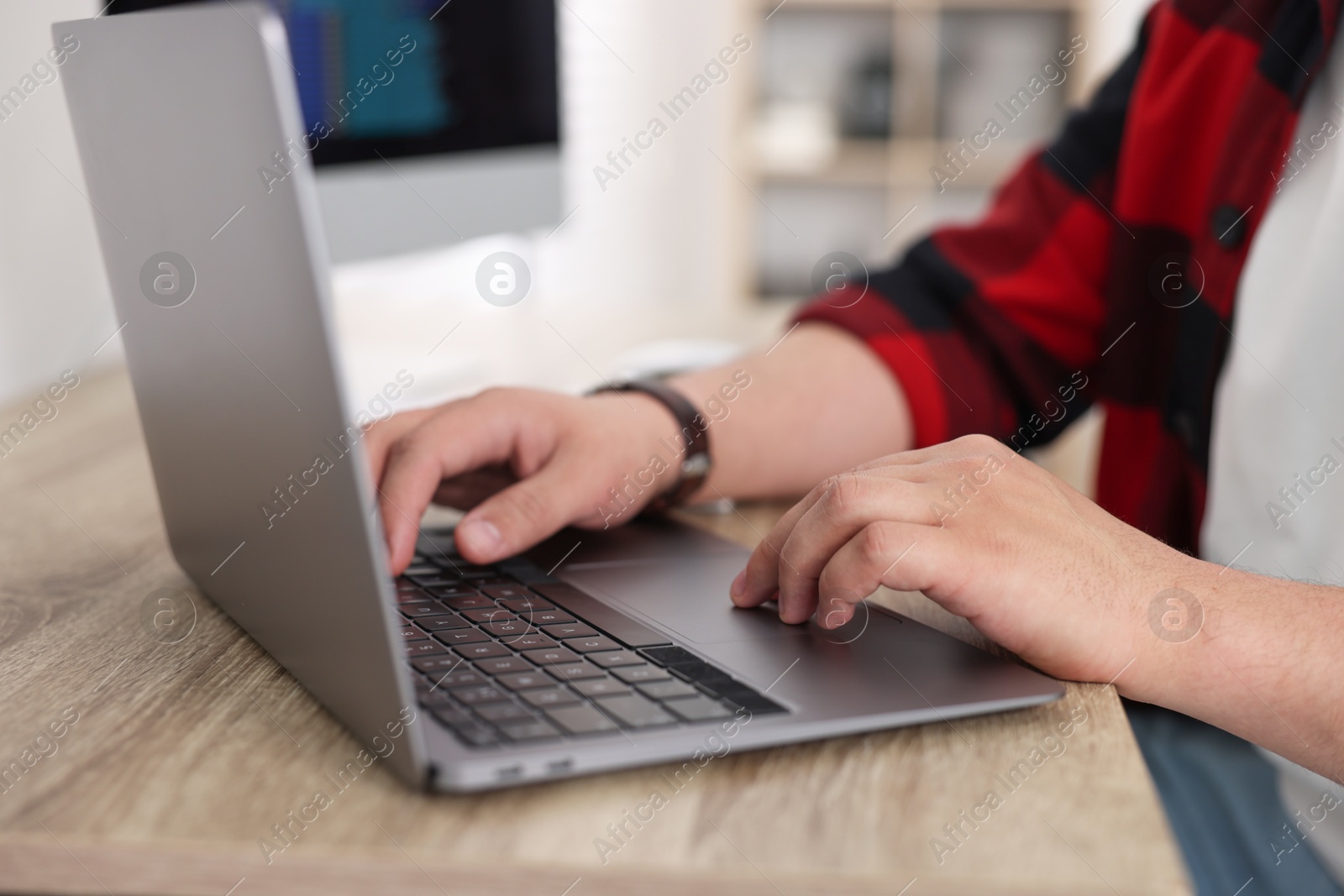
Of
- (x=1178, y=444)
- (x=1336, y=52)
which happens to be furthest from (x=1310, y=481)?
(x=1336, y=52)

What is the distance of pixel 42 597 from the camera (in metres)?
0.56

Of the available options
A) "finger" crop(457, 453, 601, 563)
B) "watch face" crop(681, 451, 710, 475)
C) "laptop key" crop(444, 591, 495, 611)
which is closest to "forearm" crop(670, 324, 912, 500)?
"watch face" crop(681, 451, 710, 475)

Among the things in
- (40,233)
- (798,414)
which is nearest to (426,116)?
(40,233)

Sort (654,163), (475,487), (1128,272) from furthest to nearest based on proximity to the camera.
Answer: (654,163)
(1128,272)
(475,487)

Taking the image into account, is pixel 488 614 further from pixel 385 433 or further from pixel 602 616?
pixel 385 433

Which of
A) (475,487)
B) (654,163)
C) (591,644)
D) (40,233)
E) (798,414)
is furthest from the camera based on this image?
(654,163)

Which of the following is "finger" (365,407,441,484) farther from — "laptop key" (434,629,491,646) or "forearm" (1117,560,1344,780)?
"forearm" (1117,560,1344,780)

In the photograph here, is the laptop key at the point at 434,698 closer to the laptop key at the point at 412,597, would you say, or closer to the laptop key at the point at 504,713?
the laptop key at the point at 504,713

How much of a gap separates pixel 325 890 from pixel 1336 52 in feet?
2.54

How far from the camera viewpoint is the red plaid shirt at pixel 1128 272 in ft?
2.54

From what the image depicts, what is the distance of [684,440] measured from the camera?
702 millimetres

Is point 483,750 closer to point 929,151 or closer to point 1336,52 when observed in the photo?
point 1336,52

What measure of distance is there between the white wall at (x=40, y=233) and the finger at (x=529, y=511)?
2.20 ft

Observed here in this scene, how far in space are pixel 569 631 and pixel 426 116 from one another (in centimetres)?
76
